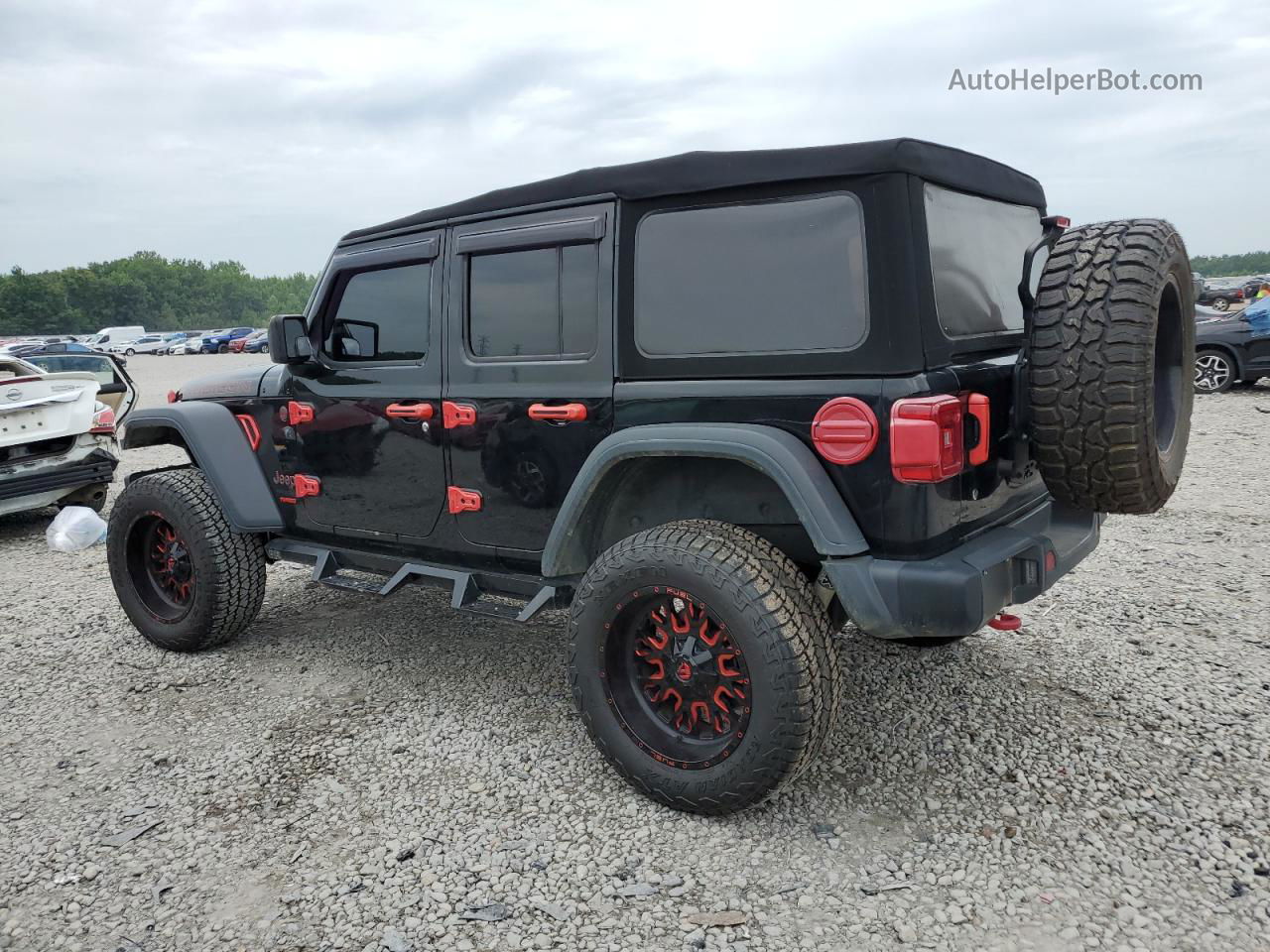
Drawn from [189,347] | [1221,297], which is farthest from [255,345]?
[1221,297]

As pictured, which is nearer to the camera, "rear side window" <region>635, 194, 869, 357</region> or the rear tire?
"rear side window" <region>635, 194, 869, 357</region>

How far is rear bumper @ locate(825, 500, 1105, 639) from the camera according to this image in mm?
2494

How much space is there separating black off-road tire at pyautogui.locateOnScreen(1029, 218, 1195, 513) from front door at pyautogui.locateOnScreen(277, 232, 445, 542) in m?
2.20

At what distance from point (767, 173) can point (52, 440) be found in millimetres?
6662

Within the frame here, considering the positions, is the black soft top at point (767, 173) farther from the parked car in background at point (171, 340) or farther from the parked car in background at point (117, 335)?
the parked car in background at point (117, 335)

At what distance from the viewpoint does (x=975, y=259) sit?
117 inches

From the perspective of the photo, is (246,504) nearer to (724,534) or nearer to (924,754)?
(724,534)

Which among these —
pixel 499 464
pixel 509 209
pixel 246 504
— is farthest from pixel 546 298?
pixel 246 504

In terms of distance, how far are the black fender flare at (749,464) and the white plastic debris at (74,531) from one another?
5445 mm

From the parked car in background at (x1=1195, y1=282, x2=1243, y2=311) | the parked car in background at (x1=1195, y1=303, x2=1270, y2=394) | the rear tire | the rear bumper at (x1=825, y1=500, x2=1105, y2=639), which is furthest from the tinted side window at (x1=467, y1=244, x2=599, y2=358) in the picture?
the parked car in background at (x1=1195, y1=282, x2=1243, y2=311)

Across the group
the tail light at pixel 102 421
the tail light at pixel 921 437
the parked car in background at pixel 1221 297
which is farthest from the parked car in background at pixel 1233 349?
the parked car in background at pixel 1221 297

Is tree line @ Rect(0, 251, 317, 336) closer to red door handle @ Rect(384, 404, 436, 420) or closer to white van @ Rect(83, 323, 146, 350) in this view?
white van @ Rect(83, 323, 146, 350)

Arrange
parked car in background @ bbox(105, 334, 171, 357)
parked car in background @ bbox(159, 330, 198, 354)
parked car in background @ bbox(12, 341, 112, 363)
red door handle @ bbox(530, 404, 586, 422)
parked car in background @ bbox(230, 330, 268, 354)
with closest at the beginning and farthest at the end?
red door handle @ bbox(530, 404, 586, 422) → parked car in background @ bbox(12, 341, 112, 363) → parked car in background @ bbox(230, 330, 268, 354) → parked car in background @ bbox(159, 330, 198, 354) → parked car in background @ bbox(105, 334, 171, 357)

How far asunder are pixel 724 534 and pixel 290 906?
1637 mm
